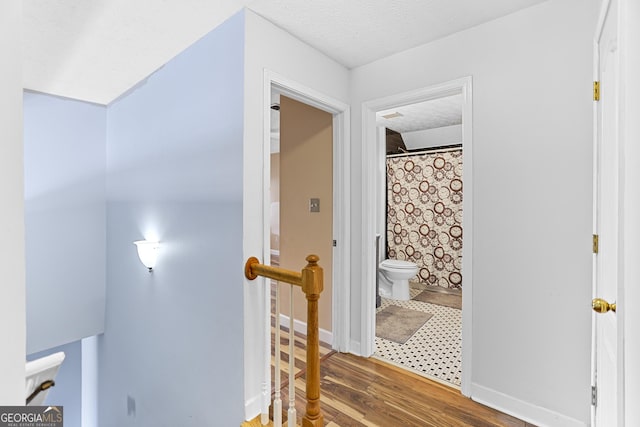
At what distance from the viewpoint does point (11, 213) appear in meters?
0.52

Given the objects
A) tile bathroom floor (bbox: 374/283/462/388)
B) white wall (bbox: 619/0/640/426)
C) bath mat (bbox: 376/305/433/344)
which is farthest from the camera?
bath mat (bbox: 376/305/433/344)

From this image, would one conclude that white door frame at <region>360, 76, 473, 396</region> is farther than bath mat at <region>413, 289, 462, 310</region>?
No

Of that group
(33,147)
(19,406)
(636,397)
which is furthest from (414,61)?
(33,147)

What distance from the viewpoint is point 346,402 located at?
A: 1884mm

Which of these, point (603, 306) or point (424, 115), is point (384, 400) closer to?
point (603, 306)

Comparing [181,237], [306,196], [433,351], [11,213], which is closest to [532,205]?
[433,351]

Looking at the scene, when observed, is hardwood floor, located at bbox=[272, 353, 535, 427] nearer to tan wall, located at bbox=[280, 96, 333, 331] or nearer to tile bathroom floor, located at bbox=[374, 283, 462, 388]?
tile bathroom floor, located at bbox=[374, 283, 462, 388]

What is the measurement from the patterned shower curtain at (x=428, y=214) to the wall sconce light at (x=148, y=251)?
335 cm

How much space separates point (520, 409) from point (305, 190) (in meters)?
2.22

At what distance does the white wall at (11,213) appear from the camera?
0.51 m

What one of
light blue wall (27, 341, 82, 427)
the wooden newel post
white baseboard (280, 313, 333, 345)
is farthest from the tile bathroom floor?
light blue wall (27, 341, 82, 427)

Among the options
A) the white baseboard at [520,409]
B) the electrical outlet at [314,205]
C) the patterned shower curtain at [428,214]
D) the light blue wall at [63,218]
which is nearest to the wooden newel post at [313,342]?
the white baseboard at [520,409]

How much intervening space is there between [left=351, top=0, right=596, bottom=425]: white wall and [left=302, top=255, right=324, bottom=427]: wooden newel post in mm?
1134

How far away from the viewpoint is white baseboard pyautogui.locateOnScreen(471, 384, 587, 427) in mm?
1621
